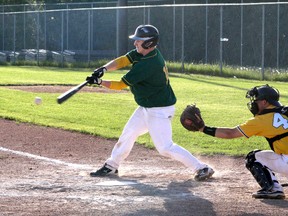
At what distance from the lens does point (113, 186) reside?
839cm

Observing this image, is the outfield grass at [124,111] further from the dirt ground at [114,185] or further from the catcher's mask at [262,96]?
the catcher's mask at [262,96]

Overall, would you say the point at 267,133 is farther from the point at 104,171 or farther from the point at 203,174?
the point at 104,171

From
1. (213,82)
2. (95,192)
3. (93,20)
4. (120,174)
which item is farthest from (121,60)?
(93,20)

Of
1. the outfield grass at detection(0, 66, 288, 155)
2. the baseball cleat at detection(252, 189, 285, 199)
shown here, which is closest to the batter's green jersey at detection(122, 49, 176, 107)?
the baseball cleat at detection(252, 189, 285, 199)

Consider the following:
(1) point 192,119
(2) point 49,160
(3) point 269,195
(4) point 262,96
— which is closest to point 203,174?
(1) point 192,119

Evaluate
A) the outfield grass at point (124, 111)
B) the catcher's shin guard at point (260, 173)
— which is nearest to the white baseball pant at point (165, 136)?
the catcher's shin guard at point (260, 173)

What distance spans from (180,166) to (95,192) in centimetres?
205

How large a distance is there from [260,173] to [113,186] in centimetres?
159

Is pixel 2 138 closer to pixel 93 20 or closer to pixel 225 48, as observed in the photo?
pixel 225 48

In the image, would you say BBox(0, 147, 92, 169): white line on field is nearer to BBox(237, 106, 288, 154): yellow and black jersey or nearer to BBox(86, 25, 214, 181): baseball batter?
BBox(86, 25, 214, 181): baseball batter

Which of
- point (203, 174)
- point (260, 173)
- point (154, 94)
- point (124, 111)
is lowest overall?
point (124, 111)

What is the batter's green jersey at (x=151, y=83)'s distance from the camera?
8.62m

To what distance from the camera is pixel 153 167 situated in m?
9.70

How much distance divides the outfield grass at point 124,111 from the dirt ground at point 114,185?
1.00 meters
